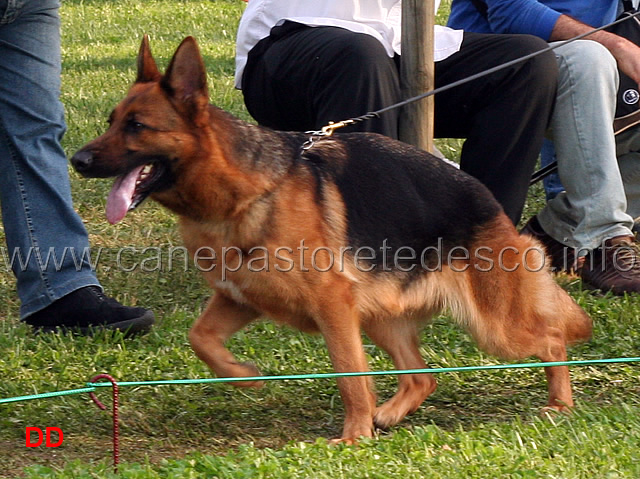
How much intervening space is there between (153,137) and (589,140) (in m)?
2.53

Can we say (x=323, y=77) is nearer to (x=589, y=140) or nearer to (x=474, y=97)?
Answer: (x=474, y=97)

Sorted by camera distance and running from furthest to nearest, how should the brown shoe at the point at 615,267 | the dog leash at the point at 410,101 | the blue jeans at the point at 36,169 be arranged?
the brown shoe at the point at 615,267 → the blue jeans at the point at 36,169 → the dog leash at the point at 410,101

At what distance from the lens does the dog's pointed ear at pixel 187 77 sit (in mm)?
3334

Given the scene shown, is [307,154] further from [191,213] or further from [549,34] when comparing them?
[549,34]

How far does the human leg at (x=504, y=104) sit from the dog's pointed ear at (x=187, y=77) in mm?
1787

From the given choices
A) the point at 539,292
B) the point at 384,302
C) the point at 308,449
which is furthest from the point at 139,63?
the point at 539,292

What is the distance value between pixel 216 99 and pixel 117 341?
15.3 ft

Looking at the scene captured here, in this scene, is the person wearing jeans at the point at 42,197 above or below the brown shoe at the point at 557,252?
above

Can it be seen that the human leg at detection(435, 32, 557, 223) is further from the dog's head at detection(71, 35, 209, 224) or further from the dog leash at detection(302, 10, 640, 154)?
the dog's head at detection(71, 35, 209, 224)

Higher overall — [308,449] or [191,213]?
[191,213]

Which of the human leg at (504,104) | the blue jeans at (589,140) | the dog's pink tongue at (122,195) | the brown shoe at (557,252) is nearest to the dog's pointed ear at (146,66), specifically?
the dog's pink tongue at (122,195)

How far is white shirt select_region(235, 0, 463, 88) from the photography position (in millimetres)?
4621

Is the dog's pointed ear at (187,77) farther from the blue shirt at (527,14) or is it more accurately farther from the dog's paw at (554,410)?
the blue shirt at (527,14)

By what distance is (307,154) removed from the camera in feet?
11.9
